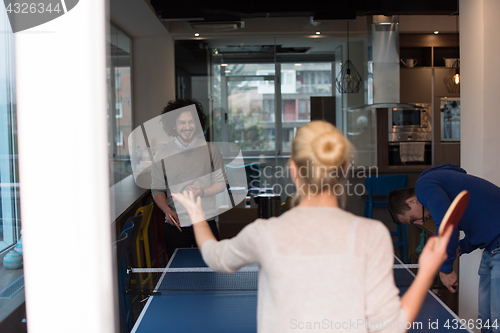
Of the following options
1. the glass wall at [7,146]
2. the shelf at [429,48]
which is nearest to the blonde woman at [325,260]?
the glass wall at [7,146]

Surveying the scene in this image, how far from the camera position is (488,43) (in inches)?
96.7

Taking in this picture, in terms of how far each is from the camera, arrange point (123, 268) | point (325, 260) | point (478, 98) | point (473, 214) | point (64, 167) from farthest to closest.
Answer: point (123, 268), point (478, 98), point (473, 214), point (64, 167), point (325, 260)

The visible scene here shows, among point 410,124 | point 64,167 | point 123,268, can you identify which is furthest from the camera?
point 410,124

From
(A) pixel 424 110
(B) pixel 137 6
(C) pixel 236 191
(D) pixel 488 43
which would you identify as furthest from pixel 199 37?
(D) pixel 488 43

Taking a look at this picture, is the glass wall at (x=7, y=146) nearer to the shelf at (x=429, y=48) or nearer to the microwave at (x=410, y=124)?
the microwave at (x=410, y=124)

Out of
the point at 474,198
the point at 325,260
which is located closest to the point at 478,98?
the point at 474,198

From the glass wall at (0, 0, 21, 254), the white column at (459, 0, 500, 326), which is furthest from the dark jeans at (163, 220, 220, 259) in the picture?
the white column at (459, 0, 500, 326)

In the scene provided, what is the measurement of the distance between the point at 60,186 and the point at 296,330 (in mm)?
767

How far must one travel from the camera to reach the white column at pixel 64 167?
1220 millimetres

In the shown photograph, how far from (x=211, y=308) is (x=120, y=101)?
357cm

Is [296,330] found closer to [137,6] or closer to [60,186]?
[60,186]

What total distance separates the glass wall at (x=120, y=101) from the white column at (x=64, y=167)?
3.24m

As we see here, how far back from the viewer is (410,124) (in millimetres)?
5719

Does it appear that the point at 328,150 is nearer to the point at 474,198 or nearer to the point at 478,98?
the point at 474,198
